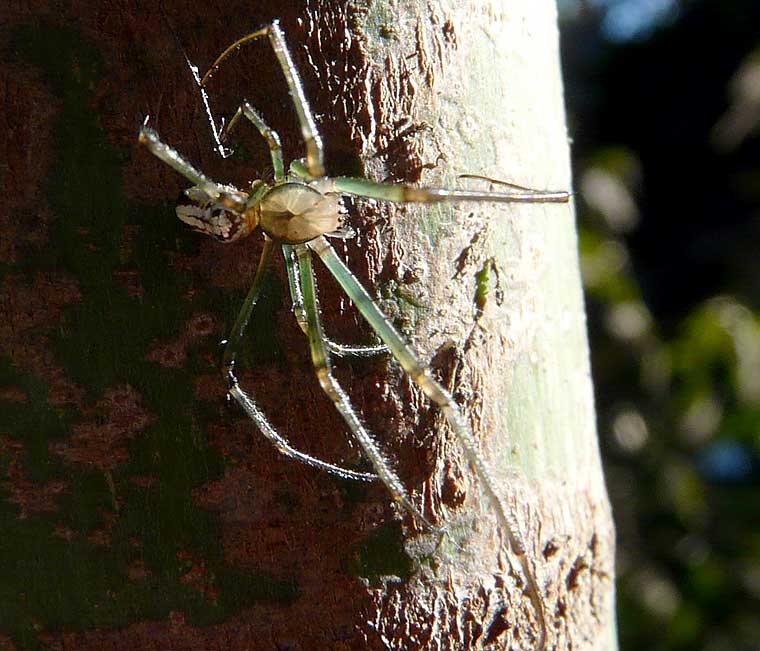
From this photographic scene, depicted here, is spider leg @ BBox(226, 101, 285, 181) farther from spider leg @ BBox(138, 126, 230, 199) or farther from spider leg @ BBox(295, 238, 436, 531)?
spider leg @ BBox(295, 238, 436, 531)

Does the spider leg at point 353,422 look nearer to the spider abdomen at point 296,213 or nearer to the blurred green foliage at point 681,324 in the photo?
the spider abdomen at point 296,213

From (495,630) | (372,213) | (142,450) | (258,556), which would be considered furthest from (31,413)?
(495,630)

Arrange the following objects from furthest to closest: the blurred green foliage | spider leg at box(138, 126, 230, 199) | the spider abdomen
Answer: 1. the blurred green foliage
2. the spider abdomen
3. spider leg at box(138, 126, 230, 199)

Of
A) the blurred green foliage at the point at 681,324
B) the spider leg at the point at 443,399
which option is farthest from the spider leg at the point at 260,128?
the blurred green foliage at the point at 681,324

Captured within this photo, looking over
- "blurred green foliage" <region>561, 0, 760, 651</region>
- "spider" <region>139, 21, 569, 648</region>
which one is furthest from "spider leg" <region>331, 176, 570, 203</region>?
"blurred green foliage" <region>561, 0, 760, 651</region>

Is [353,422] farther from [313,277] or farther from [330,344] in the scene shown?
[313,277]

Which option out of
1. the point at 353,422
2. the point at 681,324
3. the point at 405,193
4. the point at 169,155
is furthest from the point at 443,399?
the point at 681,324

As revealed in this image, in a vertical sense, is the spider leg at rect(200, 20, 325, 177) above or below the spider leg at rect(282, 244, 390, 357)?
above
